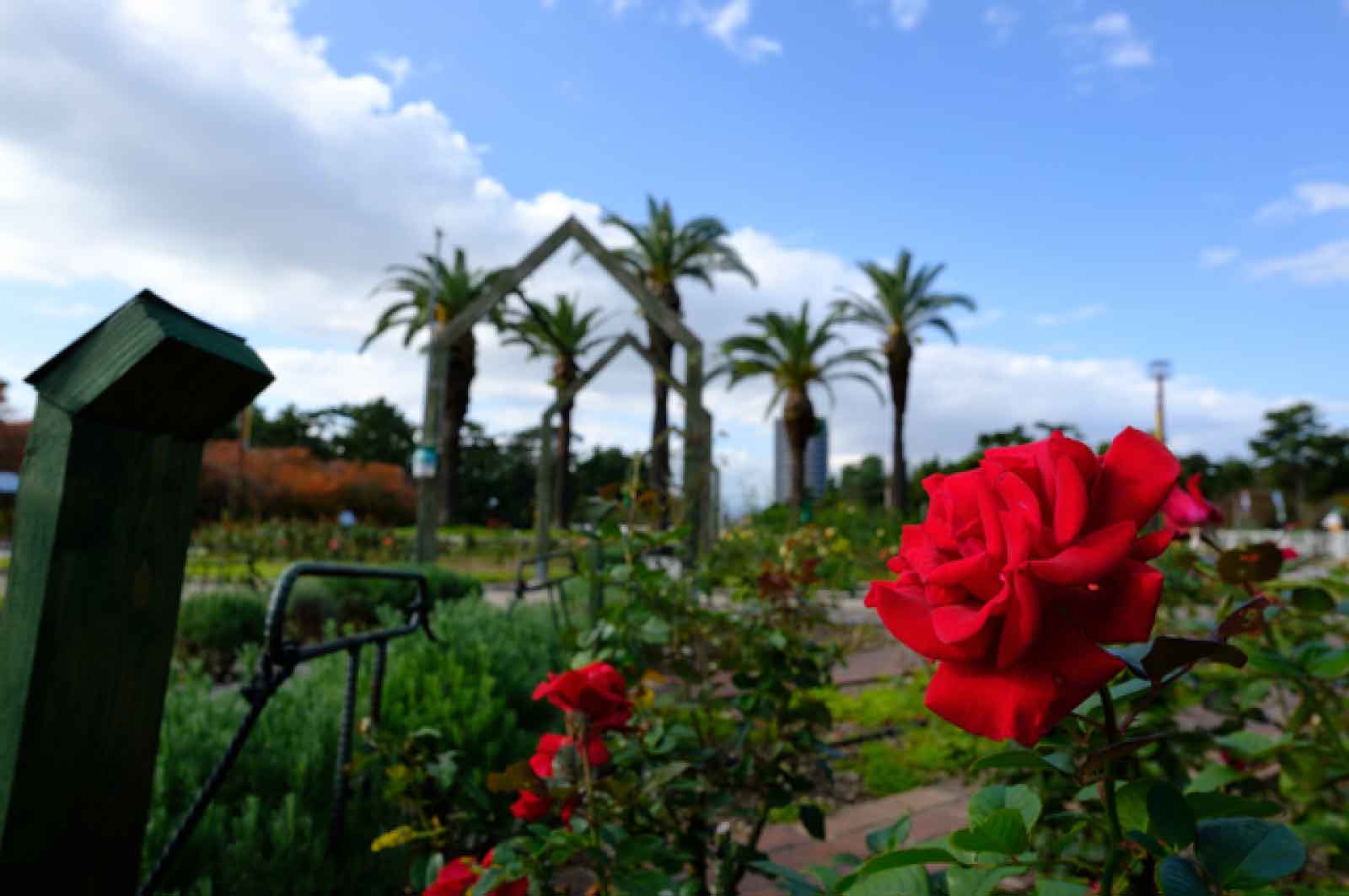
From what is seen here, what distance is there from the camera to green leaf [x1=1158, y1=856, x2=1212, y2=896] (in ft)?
1.93

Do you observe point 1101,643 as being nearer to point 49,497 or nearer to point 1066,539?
point 1066,539

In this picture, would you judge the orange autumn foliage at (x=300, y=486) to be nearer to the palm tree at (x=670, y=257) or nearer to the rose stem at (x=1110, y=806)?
the palm tree at (x=670, y=257)

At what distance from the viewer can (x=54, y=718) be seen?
0.82 metres

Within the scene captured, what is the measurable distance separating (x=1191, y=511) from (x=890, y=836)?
0.96 meters

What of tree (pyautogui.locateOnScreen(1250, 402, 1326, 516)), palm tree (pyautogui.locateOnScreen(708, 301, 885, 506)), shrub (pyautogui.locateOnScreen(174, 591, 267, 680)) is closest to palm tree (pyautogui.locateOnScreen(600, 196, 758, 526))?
palm tree (pyautogui.locateOnScreen(708, 301, 885, 506))

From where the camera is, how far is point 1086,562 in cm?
53

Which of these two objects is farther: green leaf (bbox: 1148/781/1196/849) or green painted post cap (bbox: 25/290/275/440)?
green painted post cap (bbox: 25/290/275/440)

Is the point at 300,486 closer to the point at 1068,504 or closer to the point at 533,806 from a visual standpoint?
the point at 533,806

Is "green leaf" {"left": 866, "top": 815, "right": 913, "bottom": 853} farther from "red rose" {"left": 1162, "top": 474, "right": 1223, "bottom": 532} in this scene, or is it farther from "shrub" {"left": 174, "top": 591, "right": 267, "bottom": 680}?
"shrub" {"left": 174, "top": 591, "right": 267, "bottom": 680}

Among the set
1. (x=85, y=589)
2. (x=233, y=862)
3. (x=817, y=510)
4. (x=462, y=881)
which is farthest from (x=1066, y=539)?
(x=817, y=510)

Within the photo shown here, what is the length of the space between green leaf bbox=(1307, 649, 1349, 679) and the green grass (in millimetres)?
1374

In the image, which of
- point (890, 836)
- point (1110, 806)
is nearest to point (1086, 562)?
point (1110, 806)

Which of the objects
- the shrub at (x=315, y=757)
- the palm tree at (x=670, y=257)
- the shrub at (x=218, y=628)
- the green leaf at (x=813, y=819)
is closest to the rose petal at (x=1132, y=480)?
the green leaf at (x=813, y=819)

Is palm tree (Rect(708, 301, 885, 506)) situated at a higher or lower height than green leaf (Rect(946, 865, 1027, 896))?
higher
